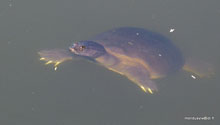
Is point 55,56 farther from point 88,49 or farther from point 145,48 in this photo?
point 145,48

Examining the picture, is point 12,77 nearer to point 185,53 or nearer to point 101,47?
point 101,47

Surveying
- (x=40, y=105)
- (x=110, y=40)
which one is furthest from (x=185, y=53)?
(x=40, y=105)

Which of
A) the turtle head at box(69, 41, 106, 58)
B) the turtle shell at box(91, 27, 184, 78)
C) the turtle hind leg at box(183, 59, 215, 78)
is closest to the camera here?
the turtle head at box(69, 41, 106, 58)

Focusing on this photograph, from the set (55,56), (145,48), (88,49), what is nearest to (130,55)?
(145,48)

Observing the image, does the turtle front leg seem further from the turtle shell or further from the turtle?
the turtle shell

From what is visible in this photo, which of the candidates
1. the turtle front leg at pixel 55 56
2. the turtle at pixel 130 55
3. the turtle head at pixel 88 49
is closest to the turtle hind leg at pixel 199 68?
the turtle at pixel 130 55

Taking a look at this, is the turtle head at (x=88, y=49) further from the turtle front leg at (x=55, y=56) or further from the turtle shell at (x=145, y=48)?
the turtle front leg at (x=55, y=56)

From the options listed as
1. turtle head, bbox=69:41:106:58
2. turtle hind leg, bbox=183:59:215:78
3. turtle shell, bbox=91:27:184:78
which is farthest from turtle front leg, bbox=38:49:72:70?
turtle hind leg, bbox=183:59:215:78

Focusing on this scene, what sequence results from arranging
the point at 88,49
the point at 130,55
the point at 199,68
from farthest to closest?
the point at 199,68 < the point at 130,55 < the point at 88,49
